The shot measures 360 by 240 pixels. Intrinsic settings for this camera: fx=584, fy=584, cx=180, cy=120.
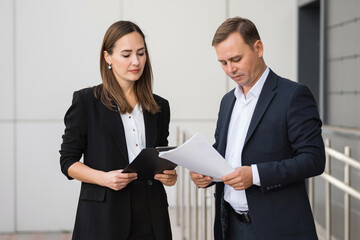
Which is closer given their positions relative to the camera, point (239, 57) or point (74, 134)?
point (239, 57)

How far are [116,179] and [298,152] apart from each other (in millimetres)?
780

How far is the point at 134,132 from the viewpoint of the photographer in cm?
270

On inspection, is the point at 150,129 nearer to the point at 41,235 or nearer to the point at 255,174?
the point at 255,174

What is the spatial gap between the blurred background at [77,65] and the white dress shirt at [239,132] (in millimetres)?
4121

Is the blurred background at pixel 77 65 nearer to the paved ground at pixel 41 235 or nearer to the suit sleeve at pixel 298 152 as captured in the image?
the paved ground at pixel 41 235

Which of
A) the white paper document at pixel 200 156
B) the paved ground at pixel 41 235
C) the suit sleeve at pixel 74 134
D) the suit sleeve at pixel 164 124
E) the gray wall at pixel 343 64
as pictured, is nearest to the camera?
the white paper document at pixel 200 156

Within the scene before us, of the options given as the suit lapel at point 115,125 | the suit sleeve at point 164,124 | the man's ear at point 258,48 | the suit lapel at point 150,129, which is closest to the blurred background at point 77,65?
the suit sleeve at point 164,124

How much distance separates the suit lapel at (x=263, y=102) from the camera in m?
2.30

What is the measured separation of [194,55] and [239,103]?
4.30 meters

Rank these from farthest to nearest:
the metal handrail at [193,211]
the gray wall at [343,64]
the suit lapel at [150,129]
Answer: the gray wall at [343,64]
the metal handrail at [193,211]
the suit lapel at [150,129]

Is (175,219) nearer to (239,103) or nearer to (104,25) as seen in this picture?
(104,25)

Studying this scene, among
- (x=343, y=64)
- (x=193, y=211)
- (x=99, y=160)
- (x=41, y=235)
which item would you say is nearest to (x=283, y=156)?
(x=99, y=160)

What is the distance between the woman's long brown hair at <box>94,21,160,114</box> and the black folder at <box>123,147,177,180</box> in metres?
0.31

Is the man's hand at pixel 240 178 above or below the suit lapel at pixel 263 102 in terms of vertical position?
below
